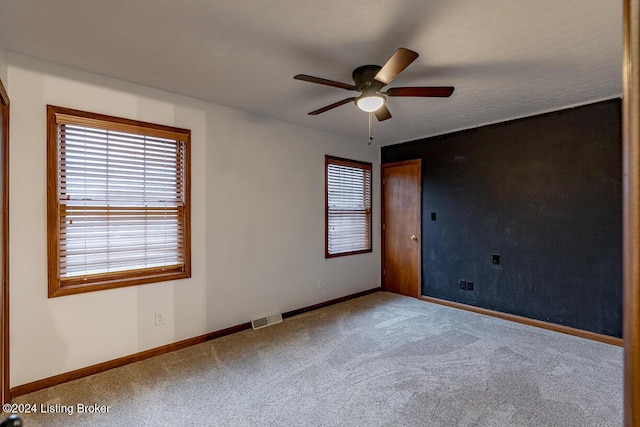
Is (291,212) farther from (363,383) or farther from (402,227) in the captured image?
(363,383)

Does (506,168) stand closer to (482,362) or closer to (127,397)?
(482,362)

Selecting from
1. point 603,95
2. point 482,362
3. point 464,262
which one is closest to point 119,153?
point 482,362

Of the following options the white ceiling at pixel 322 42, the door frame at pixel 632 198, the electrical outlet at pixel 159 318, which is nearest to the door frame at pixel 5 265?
the white ceiling at pixel 322 42

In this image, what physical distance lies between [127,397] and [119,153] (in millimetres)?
1916

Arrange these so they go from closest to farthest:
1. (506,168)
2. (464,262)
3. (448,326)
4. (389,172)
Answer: (448,326), (506,168), (464,262), (389,172)

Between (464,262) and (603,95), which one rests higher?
(603,95)

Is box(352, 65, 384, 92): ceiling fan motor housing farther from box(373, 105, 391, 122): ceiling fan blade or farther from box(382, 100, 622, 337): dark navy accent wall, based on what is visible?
box(382, 100, 622, 337): dark navy accent wall

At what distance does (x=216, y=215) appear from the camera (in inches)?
130

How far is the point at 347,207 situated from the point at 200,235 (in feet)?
7.45

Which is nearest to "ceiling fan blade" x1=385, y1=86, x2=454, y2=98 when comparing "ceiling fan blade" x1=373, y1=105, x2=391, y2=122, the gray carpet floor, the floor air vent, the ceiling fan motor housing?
the ceiling fan motor housing

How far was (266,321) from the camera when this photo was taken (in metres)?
3.65

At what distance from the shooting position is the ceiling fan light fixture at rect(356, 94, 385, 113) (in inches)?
94.9

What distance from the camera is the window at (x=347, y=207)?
4.50 meters

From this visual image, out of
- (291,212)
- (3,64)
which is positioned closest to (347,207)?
(291,212)
